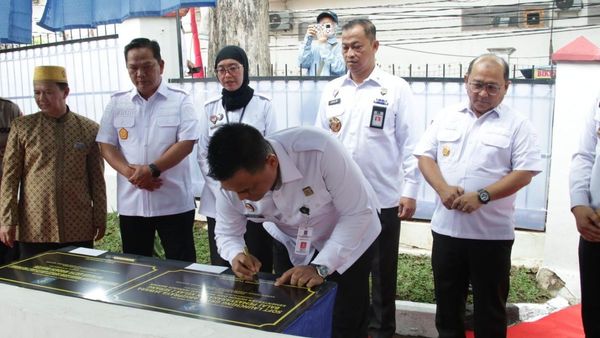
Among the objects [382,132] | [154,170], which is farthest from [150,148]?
[382,132]

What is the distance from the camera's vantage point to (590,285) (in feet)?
8.43

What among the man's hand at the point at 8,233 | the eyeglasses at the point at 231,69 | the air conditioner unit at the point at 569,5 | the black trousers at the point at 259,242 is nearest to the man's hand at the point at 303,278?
the black trousers at the point at 259,242

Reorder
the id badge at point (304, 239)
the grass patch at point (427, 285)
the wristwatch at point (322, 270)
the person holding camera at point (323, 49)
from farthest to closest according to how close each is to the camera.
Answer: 1. the person holding camera at point (323, 49)
2. the grass patch at point (427, 285)
3. the id badge at point (304, 239)
4. the wristwatch at point (322, 270)

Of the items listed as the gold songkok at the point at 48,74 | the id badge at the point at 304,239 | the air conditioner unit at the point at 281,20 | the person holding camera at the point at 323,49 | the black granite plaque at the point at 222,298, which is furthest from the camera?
the air conditioner unit at the point at 281,20

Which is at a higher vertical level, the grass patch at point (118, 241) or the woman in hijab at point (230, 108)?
the woman in hijab at point (230, 108)

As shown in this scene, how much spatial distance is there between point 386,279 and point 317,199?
1.25 metres

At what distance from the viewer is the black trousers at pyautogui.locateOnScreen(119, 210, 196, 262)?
10.5 feet

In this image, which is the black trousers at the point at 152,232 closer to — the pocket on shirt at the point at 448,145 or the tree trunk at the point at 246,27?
the pocket on shirt at the point at 448,145

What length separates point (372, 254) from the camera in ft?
7.72

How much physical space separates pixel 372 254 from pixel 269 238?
0.77 metres

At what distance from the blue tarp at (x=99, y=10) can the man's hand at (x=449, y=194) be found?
160 cm

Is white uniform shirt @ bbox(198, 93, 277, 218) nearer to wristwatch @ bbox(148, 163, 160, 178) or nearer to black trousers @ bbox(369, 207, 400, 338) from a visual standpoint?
wristwatch @ bbox(148, 163, 160, 178)

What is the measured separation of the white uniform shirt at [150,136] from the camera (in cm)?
317

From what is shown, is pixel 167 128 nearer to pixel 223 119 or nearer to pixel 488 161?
pixel 223 119
